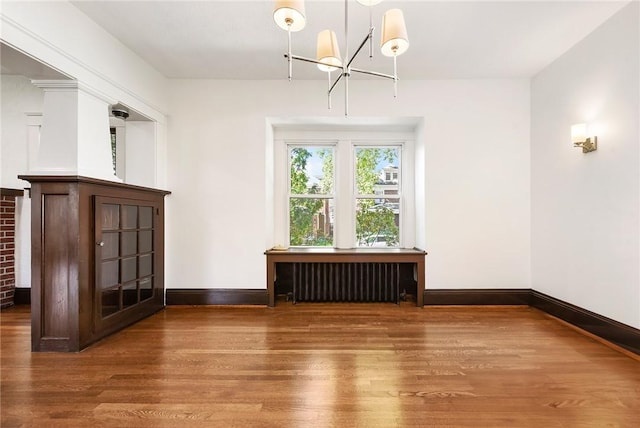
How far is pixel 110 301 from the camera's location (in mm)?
2992

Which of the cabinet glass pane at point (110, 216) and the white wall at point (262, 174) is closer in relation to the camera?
the cabinet glass pane at point (110, 216)

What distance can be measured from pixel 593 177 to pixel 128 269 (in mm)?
4719

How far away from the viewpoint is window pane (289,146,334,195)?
15.2ft

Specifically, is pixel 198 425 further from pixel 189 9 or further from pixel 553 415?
pixel 189 9

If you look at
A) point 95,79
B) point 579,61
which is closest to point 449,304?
point 579,61

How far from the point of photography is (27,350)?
2.67 meters

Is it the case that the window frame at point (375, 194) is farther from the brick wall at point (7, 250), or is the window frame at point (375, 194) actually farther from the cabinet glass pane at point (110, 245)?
the brick wall at point (7, 250)

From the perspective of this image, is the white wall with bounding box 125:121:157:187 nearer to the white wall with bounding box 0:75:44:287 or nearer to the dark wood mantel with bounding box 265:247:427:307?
the white wall with bounding box 0:75:44:287

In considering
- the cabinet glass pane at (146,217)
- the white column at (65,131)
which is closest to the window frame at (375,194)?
the cabinet glass pane at (146,217)

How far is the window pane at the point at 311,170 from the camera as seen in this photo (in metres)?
Result: 4.62

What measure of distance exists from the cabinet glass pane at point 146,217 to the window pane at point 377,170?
2.74m

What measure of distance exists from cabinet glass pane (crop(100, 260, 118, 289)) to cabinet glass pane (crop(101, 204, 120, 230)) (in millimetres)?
344

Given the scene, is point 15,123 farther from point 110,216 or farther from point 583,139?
point 583,139

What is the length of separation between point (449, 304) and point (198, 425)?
3231mm
